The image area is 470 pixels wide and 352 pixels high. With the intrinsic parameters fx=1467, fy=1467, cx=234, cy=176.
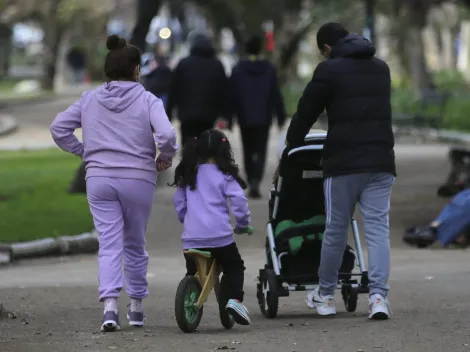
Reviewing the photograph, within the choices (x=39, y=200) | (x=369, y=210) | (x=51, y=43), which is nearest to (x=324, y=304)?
(x=369, y=210)

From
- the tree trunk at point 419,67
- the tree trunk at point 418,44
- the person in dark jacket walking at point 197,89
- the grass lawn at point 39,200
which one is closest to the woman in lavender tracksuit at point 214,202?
the grass lawn at point 39,200

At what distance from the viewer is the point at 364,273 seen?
29.8 ft

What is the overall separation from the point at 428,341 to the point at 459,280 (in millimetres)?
3463

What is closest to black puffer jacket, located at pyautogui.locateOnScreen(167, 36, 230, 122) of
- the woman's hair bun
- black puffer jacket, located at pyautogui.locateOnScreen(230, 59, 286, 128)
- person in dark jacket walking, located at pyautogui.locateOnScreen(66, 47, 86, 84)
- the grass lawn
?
black puffer jacket, located at pyautogui.locateOnScreen(230, 59, 286, 128)

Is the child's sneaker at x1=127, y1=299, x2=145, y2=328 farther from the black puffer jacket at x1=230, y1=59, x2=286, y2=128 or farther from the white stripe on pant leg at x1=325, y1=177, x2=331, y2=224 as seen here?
the black puffer jacket at x1=230, y1=59, x2=286, y2=128

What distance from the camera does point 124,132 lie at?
8.27 meters

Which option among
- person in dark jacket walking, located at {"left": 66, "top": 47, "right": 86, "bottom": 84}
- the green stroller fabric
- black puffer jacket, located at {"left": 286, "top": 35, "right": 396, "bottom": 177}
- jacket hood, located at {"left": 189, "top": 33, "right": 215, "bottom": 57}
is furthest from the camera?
person in dark jacket walking, located at {"left": 66, "top": 47, "right": 86, "bottom": 84}

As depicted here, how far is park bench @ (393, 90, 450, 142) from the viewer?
30781 millimetres

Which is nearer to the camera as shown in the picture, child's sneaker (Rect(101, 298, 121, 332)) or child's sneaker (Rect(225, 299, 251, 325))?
child's sneaker (Rect(101, 298, 121, 332))

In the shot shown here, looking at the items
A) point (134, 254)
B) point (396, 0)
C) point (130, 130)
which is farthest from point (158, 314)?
point (396, 0)

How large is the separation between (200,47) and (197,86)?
0.45 m

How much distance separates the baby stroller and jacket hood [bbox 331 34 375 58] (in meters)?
0.69

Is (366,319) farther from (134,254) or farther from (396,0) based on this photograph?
(396,0)

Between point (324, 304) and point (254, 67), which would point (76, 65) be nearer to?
point (254, 67)
